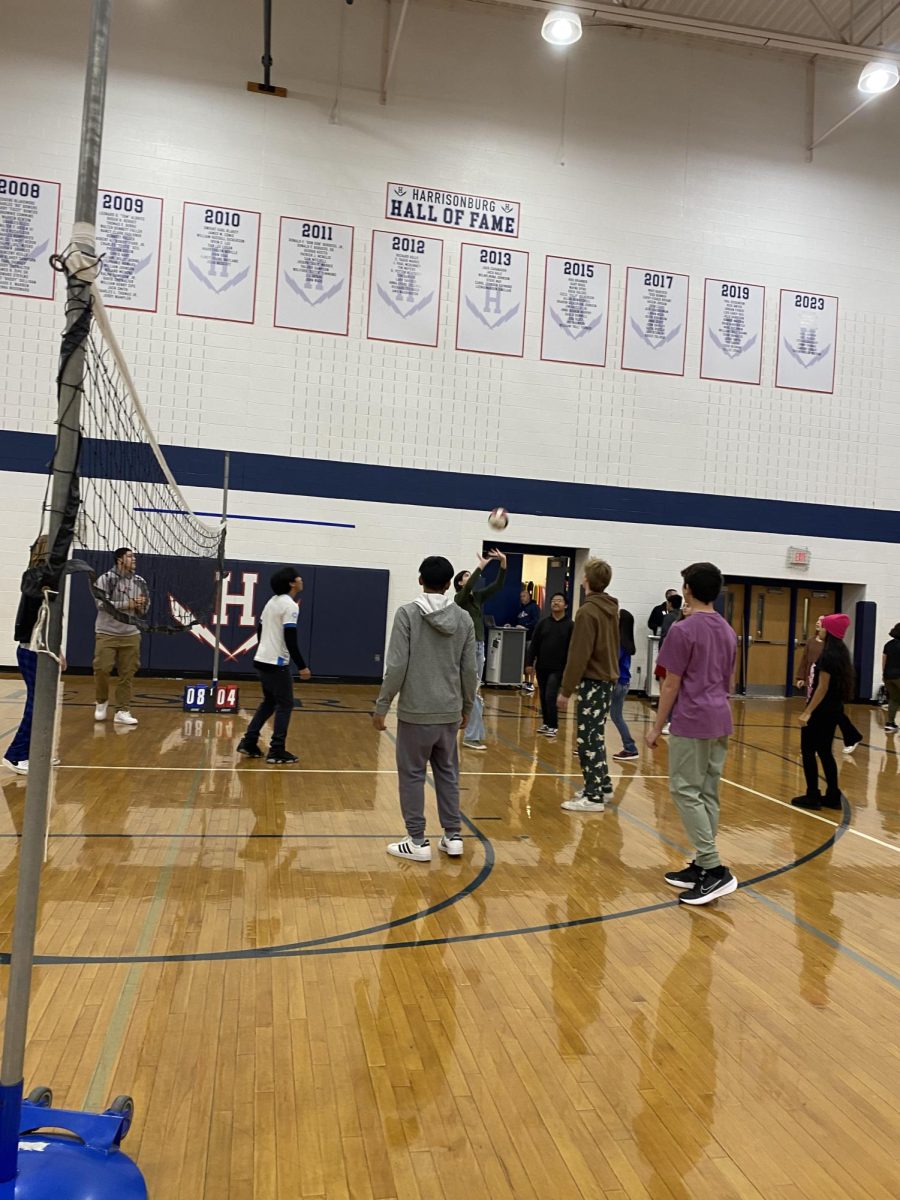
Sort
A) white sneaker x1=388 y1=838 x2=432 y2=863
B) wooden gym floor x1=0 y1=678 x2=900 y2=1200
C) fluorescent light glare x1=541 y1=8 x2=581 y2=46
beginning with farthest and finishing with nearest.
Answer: fluorescent light glare x1=541 y1=8 x2=581 y2=46 → white sneaker x1=388 y1=838 x2=432 y2=863 → wooden gym floor x1=0 y1=678 x2=900 y2=1200

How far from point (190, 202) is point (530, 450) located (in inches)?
266

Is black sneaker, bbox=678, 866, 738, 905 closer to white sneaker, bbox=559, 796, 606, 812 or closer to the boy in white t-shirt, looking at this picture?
white sneaker, bbox=559, 796, 606, 812

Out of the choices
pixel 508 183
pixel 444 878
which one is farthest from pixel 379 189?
pixel 444 878

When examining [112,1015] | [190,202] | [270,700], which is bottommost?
[112,1015]

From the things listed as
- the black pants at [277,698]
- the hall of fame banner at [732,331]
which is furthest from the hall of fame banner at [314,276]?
the black pants at [277,698]

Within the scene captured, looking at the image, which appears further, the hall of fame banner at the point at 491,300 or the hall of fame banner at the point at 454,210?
the hall of fame banner at the point at 491,300

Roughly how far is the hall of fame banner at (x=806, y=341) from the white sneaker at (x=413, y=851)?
525 inches

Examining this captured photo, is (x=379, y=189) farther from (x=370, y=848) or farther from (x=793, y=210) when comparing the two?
(x=370, y=848)

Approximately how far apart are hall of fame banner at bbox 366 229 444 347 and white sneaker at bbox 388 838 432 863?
10.9m

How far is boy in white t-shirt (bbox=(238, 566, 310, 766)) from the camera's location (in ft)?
24.8

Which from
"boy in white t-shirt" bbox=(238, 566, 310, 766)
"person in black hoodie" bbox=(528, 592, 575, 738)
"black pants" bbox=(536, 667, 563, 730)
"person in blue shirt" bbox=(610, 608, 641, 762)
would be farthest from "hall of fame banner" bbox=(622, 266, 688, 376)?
"boy in white t-shirt" bbox=(238, 566, 310, 766)

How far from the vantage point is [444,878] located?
500 cm

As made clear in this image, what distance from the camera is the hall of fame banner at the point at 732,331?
15664 mm

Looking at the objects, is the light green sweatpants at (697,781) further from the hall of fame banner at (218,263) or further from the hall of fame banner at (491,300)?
the hall of fame banner at (218,263)
